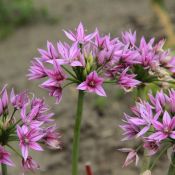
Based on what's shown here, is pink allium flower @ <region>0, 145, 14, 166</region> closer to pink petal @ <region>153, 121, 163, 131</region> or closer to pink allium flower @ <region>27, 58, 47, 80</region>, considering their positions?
pink allium flower @ <region>27, 58, 47, 80</region>

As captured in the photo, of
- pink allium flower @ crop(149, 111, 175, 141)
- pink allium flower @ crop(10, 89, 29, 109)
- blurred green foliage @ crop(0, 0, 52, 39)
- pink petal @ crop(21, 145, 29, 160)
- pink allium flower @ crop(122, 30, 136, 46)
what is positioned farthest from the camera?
blurred green foliage @ crop(0, 0, 52, 39)

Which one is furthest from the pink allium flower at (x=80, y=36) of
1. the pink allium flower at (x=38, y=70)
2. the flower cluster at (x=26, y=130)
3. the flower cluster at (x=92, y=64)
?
the flower cluster at (x=26, y=130)

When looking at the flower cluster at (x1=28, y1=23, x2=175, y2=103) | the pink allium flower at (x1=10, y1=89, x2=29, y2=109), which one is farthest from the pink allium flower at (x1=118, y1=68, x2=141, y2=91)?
the pink allium flower at (x1=10, y1=89, x2=29, y2=109)

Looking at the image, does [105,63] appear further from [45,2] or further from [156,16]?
[45,2]

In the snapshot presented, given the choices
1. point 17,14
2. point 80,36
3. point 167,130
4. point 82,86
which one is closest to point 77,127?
point 82,86

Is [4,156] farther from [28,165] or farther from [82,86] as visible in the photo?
[82,86]

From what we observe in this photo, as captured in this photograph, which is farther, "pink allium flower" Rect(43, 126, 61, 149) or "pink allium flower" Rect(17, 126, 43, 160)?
"pink allium flower" Rect(43, 126, 61, 149)

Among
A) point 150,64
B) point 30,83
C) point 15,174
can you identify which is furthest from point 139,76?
point 30,83
